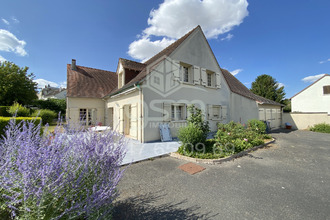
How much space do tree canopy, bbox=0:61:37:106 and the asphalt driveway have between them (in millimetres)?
21371

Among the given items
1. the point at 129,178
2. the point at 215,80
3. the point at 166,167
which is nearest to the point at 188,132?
the point at 166,167

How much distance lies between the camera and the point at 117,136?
2305mm

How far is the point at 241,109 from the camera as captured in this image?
1134cm

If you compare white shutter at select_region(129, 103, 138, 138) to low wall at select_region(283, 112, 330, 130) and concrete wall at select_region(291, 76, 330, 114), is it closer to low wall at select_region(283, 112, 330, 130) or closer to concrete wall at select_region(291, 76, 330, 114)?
low wall at select_region(283, 112, 330, 130)

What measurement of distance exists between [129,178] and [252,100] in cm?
1201

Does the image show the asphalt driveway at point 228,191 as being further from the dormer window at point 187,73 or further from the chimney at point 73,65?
the chimney at point 73,65

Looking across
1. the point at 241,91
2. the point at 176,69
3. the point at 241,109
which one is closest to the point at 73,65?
the point at 176,69

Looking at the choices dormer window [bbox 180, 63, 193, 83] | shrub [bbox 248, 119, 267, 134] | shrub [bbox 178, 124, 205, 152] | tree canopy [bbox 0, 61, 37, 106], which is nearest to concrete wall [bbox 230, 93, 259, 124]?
shrub [bbox 248, 119, 267, 134]

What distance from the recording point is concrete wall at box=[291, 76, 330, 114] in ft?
56.4

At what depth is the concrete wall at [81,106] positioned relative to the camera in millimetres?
10492

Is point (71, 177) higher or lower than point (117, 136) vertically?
lower

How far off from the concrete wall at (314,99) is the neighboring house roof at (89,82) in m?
25.8

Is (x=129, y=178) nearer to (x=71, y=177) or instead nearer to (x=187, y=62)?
(x=71, y=177)

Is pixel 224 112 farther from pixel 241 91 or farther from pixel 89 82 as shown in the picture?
pixel 89 82
